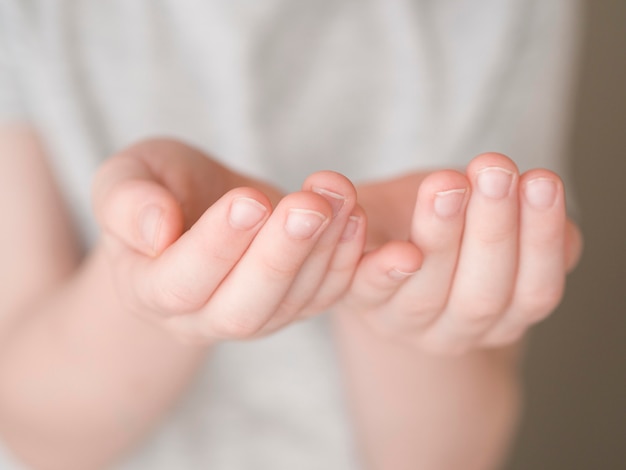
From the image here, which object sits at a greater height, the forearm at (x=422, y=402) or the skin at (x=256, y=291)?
the skin at (x=256, y=291)

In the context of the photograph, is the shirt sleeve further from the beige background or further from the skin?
the beige background

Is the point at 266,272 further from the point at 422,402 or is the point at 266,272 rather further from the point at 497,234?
the point at 422,402

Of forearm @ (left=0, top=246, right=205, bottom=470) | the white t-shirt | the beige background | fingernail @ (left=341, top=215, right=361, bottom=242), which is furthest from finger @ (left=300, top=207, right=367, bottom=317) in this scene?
the beige background

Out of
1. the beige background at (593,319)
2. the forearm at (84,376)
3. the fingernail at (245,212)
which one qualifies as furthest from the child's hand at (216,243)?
the beige background at (593,319)

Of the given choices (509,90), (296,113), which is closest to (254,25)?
(296,113)

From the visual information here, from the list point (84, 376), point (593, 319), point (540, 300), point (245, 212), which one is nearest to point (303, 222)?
point (245, 212)

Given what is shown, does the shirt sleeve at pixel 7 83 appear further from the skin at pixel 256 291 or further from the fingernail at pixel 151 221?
the fingernail at pixel 151 221
